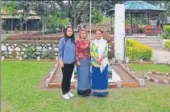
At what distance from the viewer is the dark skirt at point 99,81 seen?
7668 millimetres

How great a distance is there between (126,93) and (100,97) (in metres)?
0.70

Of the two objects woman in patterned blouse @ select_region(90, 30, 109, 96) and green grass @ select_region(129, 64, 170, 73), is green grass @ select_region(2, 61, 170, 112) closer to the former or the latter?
woman in patterned blouse @ select_region(90, 30, 109, 96)

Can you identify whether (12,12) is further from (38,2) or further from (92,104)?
(92,104)

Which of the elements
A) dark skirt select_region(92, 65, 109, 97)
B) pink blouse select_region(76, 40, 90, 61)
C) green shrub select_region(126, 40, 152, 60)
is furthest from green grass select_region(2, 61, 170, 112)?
green shrub select_region(126, 40, 152, 60)

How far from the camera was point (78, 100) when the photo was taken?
746cm

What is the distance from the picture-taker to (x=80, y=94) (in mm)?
7832

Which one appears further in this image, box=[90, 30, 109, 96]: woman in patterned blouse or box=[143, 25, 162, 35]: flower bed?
box=[143, 25, 162, 35]: flower bed

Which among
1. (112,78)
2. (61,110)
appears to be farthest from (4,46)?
(61,110)

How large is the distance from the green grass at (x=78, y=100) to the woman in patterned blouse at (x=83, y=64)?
8.3 inches

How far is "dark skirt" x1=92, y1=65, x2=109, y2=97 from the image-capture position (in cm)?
767

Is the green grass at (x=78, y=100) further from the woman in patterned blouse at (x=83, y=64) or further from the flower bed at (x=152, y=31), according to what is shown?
the flower bed at (x=152, y=31)

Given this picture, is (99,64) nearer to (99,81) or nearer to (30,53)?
(99,81)

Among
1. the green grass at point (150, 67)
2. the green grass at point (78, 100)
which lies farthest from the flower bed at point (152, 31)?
the green grass at point (78, 100)

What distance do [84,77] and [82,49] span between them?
1.82 ft
